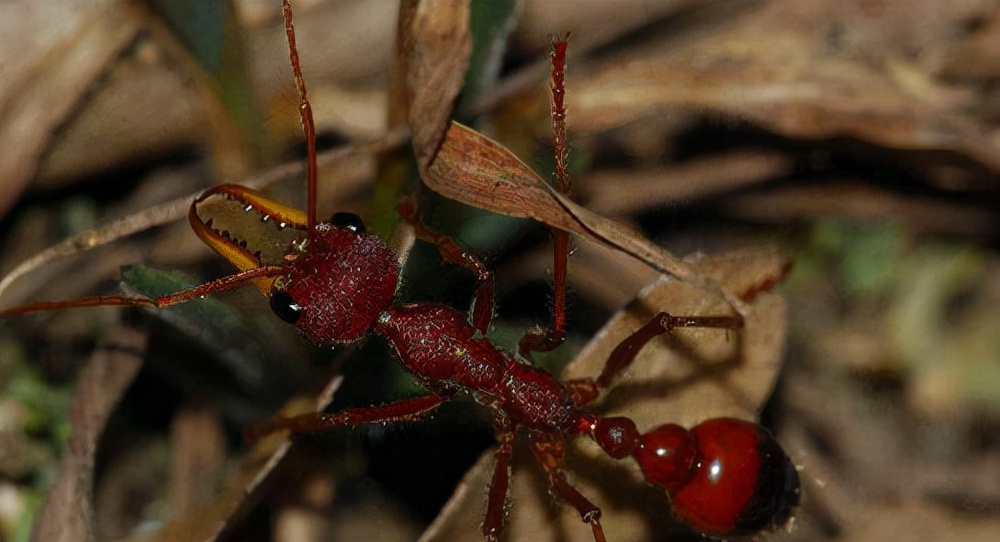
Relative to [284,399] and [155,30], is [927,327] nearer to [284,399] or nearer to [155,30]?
[284,399]

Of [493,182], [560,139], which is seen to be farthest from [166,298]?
[560,139]

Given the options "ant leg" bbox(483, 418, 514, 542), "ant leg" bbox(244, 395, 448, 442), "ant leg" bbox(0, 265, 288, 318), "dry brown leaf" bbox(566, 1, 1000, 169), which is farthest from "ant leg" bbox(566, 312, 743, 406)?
"ant leg" bbox(0, 265, 288, 318)

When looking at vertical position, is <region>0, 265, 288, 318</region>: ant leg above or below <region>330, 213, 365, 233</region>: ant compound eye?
below

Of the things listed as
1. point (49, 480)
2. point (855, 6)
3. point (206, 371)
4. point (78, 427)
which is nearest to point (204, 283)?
point (206, 371)

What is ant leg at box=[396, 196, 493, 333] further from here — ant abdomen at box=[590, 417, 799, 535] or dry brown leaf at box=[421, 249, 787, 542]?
ant abdomen at box=[590, 417, 799, 535]

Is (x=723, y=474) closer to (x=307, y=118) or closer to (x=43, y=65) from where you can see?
(x=307, y=118)

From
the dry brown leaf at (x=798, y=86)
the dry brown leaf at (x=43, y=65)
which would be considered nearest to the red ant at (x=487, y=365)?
the dry brown leaf at (x=798, y=86)
